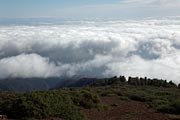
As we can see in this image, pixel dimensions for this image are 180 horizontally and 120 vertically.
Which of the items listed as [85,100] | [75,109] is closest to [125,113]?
[75,109]

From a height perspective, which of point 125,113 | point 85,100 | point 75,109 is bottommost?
point 125,113

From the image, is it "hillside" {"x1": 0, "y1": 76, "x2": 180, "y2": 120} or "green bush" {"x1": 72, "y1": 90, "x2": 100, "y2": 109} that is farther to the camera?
"green bush" {"x1": 72, "y1": 90, "x2": 100, "y2": 109}

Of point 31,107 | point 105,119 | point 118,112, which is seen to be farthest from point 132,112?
point 31,107

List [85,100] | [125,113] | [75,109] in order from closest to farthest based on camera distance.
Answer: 1. [75,109]
2. [125,113]
3. [85,100]

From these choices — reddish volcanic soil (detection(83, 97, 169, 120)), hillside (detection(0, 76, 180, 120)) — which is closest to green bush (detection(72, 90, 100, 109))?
hillside (detection(0, 76, 180, 120))

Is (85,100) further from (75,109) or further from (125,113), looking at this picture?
(75,109)

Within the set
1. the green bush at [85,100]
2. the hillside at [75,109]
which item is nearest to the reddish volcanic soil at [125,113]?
the hillside at [75,109]

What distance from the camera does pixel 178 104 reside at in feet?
84.3

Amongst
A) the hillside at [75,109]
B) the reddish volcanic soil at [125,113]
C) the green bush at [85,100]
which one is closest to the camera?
the hillside at [75,109]

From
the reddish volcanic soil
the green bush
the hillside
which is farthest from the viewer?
the green bush

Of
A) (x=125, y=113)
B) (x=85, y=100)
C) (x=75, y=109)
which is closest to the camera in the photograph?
(x=75, y=109)

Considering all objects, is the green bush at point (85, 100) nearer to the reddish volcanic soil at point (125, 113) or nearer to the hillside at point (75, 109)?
the hillside at point (75, 109)

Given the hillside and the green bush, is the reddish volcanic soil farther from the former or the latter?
the green bush

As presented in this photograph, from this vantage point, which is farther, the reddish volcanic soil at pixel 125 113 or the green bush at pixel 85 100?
the green bush at pixel 85 100
